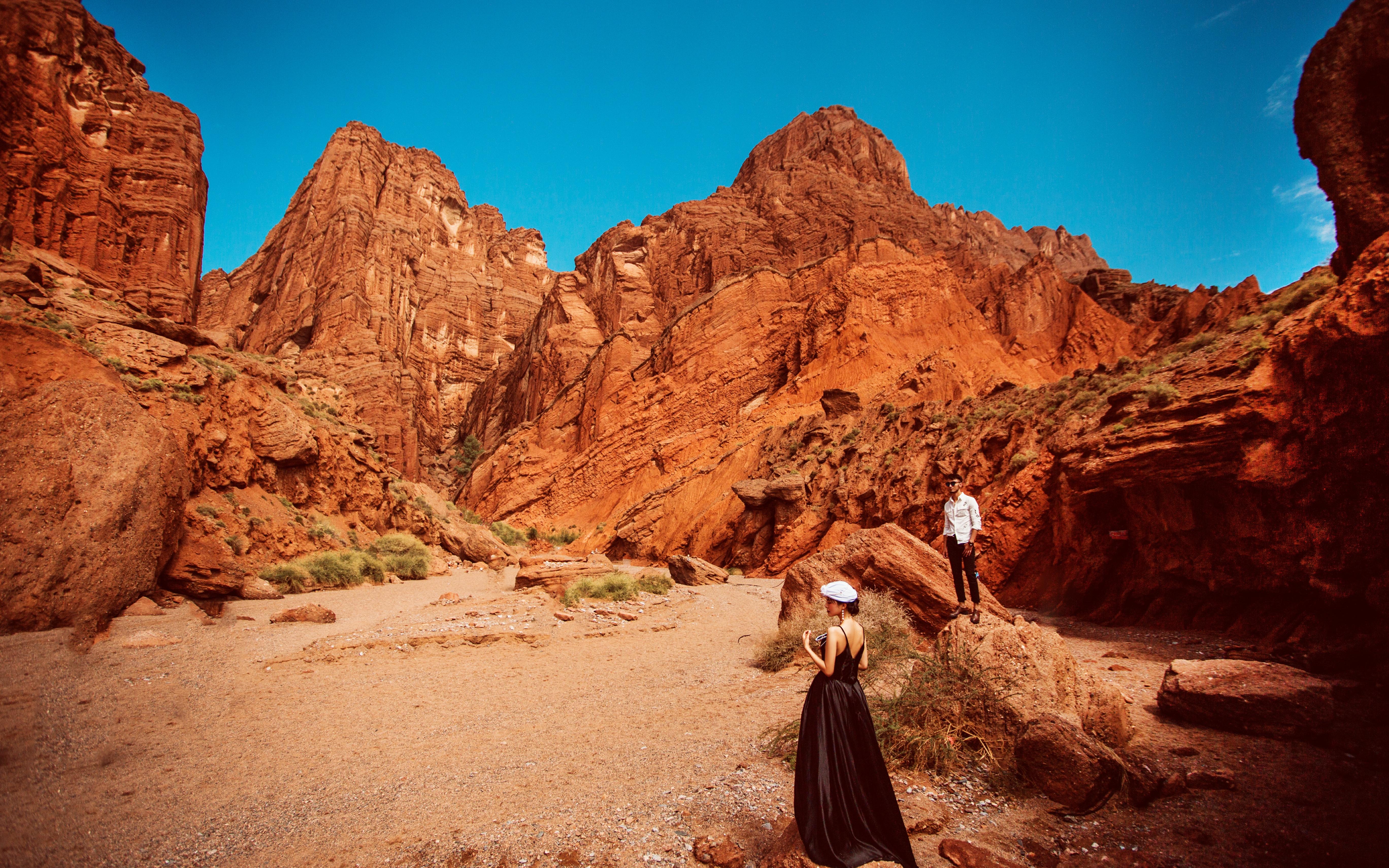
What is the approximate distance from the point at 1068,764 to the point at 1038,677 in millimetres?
930

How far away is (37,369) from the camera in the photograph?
9562 mm

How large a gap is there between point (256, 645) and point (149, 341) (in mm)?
12241

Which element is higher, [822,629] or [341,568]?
[822,629]

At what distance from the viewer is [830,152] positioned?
6900 cm

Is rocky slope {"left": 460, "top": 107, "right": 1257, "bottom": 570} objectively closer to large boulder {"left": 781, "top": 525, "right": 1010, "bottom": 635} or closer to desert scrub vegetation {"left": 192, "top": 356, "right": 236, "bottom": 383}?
large boulder {"left": 781, "top": 525, "right": 1010, "bottom": 635}

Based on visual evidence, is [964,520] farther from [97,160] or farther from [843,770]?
[97,160]

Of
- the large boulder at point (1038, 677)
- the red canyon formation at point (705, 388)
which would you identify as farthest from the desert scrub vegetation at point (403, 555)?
the large boulder at point (1038, 677)

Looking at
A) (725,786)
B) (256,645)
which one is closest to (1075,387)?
(725,786)

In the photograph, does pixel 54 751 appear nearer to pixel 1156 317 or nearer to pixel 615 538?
pixel 615 538

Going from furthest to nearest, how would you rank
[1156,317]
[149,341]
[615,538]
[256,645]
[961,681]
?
[1156,317] < [615,538] < [149,341] < [256,645] < [961,681]

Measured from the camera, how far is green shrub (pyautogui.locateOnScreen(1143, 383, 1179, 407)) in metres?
8.49

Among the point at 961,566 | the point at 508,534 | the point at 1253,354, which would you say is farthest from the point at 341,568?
the point at 508,534

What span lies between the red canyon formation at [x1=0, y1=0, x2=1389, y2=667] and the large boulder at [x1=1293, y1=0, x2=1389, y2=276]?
0.11 ft

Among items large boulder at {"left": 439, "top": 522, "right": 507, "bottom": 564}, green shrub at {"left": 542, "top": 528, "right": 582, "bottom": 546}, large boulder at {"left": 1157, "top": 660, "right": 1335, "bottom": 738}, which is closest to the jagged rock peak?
green shrub at {"left": 542, "top": 528, "right": 582, "bottom": 546}
